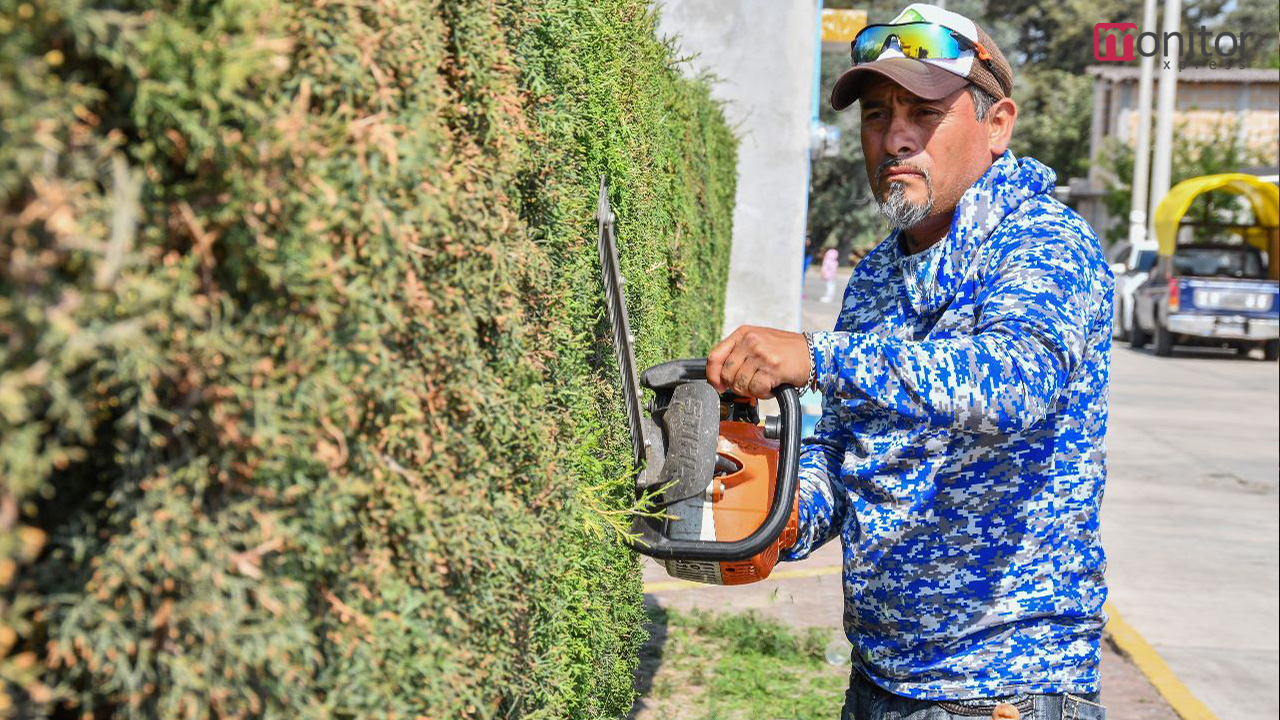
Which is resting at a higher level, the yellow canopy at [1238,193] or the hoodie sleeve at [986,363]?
the yellow canopy at [1238,193]

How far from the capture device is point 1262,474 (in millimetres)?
12023

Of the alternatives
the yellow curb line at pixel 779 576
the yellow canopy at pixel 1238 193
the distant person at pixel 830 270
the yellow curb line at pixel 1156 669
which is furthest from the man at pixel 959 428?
the distant person at pixel 830 270

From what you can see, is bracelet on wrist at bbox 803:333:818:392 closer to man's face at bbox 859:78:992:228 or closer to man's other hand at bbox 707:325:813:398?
man's other hand at bbox 707:325:813:398

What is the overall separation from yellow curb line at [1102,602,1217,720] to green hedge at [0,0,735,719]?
4766 millimetres

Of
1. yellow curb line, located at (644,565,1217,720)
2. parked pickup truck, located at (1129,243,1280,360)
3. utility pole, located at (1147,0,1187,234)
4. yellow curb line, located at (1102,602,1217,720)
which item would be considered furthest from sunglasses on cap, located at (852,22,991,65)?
utility pole, located at (1147,0,1187,234)

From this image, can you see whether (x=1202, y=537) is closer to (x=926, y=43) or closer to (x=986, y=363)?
(x=926, y=43)

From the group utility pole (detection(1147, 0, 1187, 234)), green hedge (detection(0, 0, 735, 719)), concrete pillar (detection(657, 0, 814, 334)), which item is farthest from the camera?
utility pole (detection(1147, 0, 1187, 234))

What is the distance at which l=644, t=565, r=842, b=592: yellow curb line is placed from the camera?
7.38m

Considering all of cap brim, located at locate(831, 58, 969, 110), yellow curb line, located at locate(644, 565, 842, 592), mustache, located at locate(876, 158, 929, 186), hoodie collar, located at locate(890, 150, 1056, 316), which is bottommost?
yellow curb line, located at locate(644, 565, 842, 592)

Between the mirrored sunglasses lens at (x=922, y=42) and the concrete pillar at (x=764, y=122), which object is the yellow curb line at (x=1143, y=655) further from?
the concrete pillar at (x=764, y=122)

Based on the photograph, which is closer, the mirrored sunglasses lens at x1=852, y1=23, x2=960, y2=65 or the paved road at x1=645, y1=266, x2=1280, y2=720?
the mirrored sunglasses lens at x1=852, y1=23, x2=960, y2=65

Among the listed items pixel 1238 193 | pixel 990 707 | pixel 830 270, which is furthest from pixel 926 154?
pixel 830 270

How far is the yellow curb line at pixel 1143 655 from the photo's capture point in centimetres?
594

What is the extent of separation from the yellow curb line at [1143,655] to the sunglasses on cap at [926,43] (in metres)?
3.60
